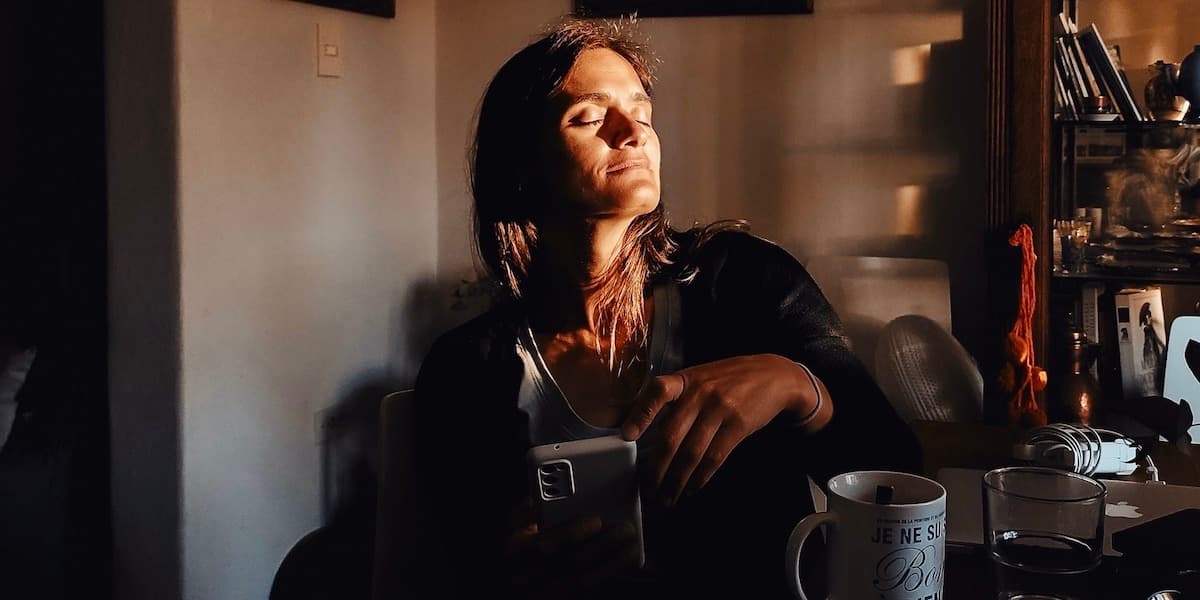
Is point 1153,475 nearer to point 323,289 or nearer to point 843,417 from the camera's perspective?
point 843,417

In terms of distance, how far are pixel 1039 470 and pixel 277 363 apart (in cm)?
154

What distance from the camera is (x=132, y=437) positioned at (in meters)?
1.80

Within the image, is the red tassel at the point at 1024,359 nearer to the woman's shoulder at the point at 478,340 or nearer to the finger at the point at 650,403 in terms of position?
the woman's shoulder at the point at 478,340

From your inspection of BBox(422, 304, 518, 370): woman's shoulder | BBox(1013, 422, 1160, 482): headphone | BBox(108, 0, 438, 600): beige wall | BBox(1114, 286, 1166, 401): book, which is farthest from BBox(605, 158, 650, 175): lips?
BBox(1114, 286, 1166, 401): book

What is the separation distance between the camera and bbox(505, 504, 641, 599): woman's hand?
80 centimetres

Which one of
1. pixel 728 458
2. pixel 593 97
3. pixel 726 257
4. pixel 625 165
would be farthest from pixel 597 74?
pixel 728 458

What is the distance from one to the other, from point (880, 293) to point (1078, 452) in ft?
3.57

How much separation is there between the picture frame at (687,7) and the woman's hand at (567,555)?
1.56m

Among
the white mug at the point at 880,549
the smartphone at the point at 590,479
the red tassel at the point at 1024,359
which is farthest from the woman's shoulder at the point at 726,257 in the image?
the red tassel at the point at 1024,359

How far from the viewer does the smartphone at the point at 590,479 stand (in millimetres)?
777

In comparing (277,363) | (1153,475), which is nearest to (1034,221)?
(1153,475)

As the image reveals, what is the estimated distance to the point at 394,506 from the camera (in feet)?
3.71

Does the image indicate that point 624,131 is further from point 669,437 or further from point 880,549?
point 880,549

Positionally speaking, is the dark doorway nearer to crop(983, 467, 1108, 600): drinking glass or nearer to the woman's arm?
the woman's arm
